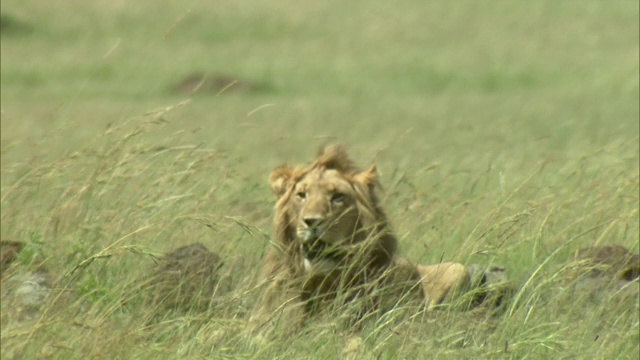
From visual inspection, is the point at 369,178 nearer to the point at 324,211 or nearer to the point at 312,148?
the point at 324,211

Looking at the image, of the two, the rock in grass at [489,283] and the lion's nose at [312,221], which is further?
the lion's nose at [312,221]

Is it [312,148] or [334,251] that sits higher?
[334,251]

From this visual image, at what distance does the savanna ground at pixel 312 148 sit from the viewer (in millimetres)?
4539

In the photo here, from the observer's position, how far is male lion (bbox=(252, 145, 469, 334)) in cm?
512

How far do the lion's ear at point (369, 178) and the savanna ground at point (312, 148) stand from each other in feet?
1.25

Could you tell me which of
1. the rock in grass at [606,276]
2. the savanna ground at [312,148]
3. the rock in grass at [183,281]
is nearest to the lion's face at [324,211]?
the savanna ground at [312,148]

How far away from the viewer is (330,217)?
17.2 ft

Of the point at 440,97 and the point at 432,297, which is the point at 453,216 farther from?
the point at 440,97

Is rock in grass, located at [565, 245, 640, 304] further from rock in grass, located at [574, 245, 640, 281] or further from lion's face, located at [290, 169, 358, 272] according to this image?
lion's face, located at [290, 169, 358, 272]

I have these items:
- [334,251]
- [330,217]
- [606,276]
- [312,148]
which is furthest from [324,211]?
[312,148]

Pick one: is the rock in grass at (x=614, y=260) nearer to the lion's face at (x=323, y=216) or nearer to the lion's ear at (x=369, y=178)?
the lion's ear at (x=369, y=178)

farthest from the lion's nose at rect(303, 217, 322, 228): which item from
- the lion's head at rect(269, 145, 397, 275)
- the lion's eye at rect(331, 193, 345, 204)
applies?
the lion's eye at rect(331, 193, 345, 204)

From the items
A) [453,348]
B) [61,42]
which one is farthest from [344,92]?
[453,348]

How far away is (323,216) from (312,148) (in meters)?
10.7
